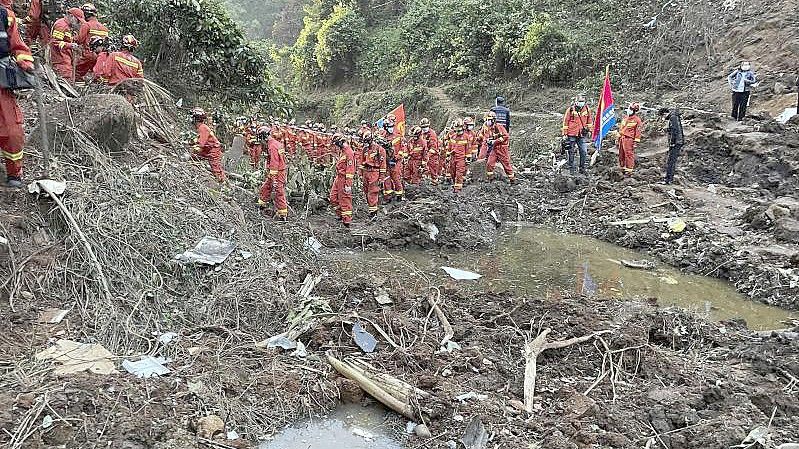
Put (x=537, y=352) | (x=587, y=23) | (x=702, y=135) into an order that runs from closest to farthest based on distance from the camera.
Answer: (x=537, y=352)
(x=702, y=135)
(x=587, y=23)

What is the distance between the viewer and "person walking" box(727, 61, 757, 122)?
13.8 meters

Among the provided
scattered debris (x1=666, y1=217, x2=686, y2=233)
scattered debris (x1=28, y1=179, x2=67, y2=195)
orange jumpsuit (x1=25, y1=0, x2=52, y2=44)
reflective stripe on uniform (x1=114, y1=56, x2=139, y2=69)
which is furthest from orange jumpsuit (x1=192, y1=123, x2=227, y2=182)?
scattered debris (x1=666, y1=217, x2=686, y2=233)

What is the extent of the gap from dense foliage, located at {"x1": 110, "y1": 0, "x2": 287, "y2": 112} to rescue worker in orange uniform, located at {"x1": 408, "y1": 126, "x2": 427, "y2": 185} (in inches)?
118

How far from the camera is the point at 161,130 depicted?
30.3ft

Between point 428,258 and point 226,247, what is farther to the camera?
point 428,258

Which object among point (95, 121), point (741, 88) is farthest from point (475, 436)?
point (741, 88)

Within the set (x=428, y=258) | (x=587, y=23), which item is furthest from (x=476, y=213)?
(x=587, y=23)

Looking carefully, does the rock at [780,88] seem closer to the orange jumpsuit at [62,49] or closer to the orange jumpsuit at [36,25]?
the orange jumpsuit at [62,49]

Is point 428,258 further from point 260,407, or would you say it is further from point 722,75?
point 722,75

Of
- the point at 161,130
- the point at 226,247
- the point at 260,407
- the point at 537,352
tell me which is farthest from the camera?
the point at 161,130

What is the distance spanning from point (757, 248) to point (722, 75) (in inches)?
383

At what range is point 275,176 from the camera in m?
10.3

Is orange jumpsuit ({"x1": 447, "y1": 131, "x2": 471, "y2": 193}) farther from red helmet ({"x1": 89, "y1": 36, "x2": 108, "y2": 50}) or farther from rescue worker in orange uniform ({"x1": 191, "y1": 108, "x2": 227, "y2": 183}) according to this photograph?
red helmet ({"x1": 89, "y1": 36, "x2": 108, "y2": 50})

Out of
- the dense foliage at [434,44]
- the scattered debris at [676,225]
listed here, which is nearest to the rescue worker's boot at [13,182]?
the scattered debris at [676,225]
